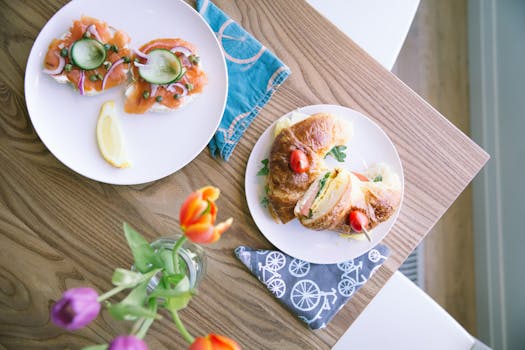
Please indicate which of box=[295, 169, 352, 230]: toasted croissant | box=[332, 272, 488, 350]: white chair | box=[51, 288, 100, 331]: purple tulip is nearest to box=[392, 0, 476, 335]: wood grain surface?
box=[332, 272, 488, 350]: white chair

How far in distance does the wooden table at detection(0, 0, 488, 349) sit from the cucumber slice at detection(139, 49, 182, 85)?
25 cm

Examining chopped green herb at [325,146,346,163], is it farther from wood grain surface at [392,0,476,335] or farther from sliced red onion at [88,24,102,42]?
wood grain surface at [392,0,476,335]

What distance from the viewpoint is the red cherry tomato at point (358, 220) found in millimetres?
1271

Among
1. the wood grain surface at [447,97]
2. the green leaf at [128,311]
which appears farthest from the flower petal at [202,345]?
the wood grain surface at [447,97]

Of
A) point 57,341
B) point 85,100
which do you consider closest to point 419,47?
point 85,100

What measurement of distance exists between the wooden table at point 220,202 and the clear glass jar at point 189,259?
16cm

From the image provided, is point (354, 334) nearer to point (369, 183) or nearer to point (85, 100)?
point (369, 183)

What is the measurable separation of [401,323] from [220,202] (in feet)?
2.59

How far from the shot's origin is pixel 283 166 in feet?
4.26

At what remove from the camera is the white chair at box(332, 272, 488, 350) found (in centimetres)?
159

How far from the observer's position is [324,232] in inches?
54.3

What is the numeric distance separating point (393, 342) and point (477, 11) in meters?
1.74

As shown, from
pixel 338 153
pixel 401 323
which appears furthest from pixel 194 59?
pixel 401 323

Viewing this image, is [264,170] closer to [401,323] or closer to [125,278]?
[125,278]
